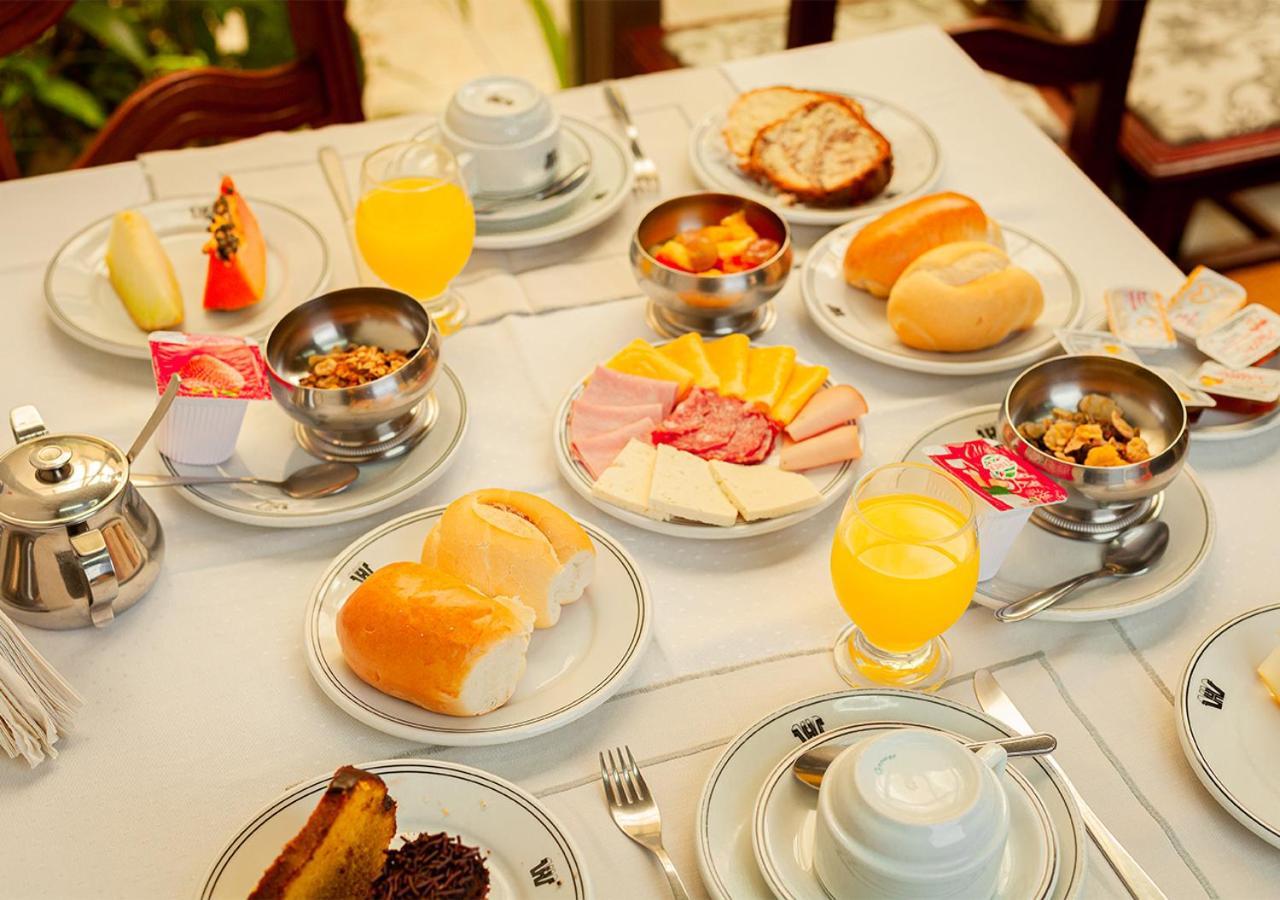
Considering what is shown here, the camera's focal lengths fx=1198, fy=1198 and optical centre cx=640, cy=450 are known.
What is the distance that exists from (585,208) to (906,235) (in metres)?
0.46

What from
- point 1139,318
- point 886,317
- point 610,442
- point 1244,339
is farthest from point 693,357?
point 1244,339

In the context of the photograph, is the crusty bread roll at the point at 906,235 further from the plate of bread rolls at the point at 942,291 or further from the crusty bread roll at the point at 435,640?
the crusty bread roll at the point at 435,640

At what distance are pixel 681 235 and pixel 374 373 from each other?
444mm

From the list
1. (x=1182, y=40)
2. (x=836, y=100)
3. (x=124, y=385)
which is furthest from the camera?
(x=1182, y=40)

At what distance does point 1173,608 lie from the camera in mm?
1117

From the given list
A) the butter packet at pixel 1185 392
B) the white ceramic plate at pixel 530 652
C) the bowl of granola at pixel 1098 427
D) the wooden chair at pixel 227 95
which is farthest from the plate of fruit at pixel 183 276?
the butter packet at pixel 1185 392

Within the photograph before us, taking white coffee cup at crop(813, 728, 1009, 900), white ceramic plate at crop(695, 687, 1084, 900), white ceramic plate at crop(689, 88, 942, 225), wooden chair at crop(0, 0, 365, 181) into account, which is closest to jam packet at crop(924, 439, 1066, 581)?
white ceramic plate at crop(695, 687, 1084, 900)

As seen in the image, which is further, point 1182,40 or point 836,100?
point 1182,40

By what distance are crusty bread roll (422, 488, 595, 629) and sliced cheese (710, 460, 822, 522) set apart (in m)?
0.17

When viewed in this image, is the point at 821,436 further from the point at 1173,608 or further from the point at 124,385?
the point at 124,385

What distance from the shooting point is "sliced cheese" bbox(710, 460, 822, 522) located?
1.17 m

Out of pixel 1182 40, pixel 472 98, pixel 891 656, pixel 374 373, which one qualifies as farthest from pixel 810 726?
pixel 1182 40

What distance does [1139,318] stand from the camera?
1.39 meters

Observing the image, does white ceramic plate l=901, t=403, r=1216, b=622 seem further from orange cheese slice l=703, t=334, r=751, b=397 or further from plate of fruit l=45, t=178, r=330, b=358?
plate of fruit l=45, t=178, r=330, b=358
